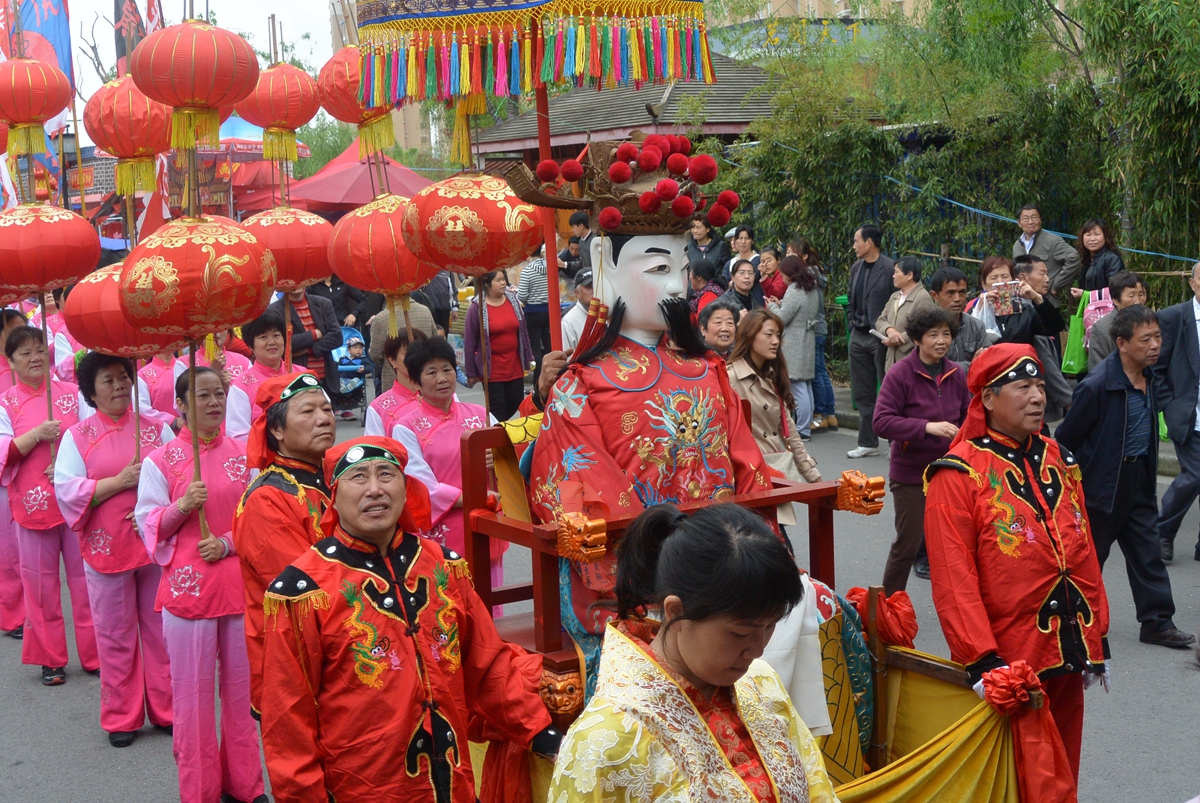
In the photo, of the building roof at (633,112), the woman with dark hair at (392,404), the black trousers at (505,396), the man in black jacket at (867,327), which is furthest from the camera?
the building roof at (633,112)

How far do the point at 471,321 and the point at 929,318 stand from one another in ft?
17.4

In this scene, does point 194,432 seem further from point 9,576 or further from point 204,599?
point 9,576

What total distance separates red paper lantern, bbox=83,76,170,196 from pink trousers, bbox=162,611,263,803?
2560mm

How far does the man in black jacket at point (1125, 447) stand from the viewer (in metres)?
5.84

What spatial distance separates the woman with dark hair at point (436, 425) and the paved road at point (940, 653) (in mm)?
1687

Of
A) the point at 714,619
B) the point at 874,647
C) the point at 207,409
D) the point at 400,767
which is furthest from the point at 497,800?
the point at 207,409

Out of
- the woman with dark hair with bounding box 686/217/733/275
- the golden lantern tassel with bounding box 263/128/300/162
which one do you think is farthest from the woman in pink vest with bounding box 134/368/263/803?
the woman with dark hair with bounding box 686/217/733/275

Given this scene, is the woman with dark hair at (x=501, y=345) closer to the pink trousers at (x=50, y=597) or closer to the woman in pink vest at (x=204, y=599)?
the pink trousers at (x=50, y=597)

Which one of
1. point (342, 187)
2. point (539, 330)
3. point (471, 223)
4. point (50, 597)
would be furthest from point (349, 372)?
point (471, 223)

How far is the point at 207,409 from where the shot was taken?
4.95 m

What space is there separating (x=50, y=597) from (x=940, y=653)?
15.5ft

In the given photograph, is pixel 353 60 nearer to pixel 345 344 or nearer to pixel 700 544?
pixel 700 544

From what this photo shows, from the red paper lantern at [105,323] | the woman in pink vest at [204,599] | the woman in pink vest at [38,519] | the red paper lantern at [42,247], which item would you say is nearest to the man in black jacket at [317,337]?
the woman in pink vest at [38,519]

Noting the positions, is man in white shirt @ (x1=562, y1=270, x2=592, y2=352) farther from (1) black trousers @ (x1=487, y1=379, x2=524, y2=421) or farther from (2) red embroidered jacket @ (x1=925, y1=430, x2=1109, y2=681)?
(2) red embroidered jacket @ (x1=925, y1=430, x2=1109, y2=681)
